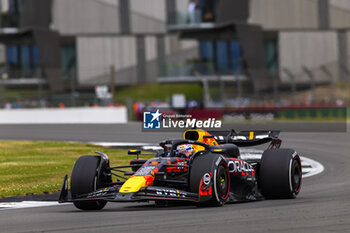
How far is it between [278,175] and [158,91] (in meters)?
43.3

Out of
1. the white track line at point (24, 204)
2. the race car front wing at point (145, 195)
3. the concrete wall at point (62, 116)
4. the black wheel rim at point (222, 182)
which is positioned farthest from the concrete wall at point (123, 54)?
the race car front wing at point (145, 195)

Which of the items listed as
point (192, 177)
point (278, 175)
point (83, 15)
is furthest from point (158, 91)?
point (192, 177)

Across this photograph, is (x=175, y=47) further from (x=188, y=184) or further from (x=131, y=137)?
(x=188, y=184)

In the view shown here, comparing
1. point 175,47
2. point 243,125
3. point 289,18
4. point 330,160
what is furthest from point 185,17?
point 243,125

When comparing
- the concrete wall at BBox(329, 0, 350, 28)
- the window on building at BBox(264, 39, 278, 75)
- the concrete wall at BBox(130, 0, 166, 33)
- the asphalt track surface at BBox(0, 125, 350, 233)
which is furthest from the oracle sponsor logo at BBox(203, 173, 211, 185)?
the concrete wall at BBox(130, 0, 166, 33)

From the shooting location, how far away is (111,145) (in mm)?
23172

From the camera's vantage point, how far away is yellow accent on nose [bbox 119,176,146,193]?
9172mm

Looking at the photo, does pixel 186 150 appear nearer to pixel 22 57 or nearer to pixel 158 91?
pixel 158 91

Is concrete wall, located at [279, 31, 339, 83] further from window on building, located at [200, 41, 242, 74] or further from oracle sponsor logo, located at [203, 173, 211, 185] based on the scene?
oracle sponsor logo, located at [203, 173, 211, 185]

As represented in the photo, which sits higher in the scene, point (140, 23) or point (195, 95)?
point (140, 23)

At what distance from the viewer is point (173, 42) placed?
5547 centimetres

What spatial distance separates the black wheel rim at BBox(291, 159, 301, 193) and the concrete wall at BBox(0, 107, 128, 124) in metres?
31.4

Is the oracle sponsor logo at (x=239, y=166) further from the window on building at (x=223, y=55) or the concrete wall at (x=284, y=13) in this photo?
the window on building at (x=223, y=55)

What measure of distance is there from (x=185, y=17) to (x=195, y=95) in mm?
5640
